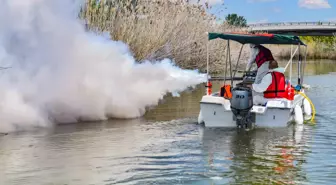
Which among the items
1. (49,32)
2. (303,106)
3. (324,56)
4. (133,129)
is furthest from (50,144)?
(324,56)

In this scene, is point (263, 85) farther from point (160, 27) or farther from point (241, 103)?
point (160, 27)

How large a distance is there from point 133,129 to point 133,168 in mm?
4274

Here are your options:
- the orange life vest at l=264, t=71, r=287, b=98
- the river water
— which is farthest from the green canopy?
the river water

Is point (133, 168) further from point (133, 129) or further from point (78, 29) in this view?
point (78, 29)

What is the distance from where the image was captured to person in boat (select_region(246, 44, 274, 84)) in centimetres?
1441

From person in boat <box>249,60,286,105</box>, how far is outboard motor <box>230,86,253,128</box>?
1.10 meters

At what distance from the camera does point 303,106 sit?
15.7 m

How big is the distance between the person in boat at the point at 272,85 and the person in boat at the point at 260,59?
1.97 feet

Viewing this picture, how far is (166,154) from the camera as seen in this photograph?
1039 centimetres

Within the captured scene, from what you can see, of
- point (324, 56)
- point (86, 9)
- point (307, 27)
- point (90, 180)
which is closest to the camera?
point (90, 180)

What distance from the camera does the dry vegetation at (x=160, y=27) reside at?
72.1 ft

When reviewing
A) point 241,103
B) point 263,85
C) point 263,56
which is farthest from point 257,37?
point 241,103

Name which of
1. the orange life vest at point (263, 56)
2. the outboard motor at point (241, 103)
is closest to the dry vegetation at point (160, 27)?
the orange life vest at point (263, 56)

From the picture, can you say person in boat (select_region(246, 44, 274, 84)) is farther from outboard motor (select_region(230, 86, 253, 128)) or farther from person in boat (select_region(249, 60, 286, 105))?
outboard motor (select_region(230, 86, 253, 128))
